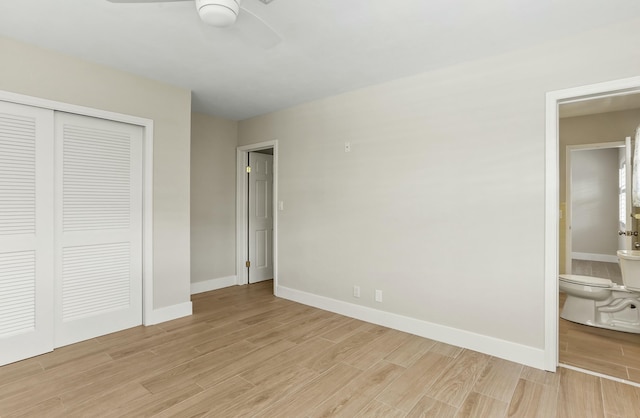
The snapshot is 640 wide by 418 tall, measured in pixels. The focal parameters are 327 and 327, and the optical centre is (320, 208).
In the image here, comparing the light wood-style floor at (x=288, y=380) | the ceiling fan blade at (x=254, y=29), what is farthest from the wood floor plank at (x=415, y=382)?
the ceiling fan blade at (x=254, y=29)

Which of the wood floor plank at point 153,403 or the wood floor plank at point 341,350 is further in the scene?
the wood floor plank at point 341,350

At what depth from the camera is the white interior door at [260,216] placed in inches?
201

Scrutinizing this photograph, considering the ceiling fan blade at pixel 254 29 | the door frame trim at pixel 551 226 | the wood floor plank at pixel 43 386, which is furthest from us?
the door frame trim at pixel 551 226

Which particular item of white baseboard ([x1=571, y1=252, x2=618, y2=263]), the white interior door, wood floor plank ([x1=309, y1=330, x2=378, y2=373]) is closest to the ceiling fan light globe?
wood floor plank ([x1=309, y1=330, x2=378, y2=373])

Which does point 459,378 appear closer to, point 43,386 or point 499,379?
point 499,379

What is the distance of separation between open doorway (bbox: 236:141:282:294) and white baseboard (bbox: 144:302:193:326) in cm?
143

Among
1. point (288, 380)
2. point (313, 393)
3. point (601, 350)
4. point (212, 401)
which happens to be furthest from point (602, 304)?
point (212, 401)

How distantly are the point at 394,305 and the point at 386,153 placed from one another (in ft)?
4.99

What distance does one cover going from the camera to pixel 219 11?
1536 mm

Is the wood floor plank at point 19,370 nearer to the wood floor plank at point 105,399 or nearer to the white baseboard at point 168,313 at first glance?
the wood floor plank at point 105,399

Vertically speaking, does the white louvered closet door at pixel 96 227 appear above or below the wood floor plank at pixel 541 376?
above

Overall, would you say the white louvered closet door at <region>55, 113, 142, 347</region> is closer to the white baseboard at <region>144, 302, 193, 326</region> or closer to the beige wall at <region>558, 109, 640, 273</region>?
the white baseboard at <region>144, 302, 193, 326</region>

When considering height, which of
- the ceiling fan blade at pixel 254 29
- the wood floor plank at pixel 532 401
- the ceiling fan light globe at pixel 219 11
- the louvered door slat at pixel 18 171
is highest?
the ceiling fan blade at pixel 254 29

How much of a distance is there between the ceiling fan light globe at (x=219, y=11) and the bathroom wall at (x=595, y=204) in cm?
774
